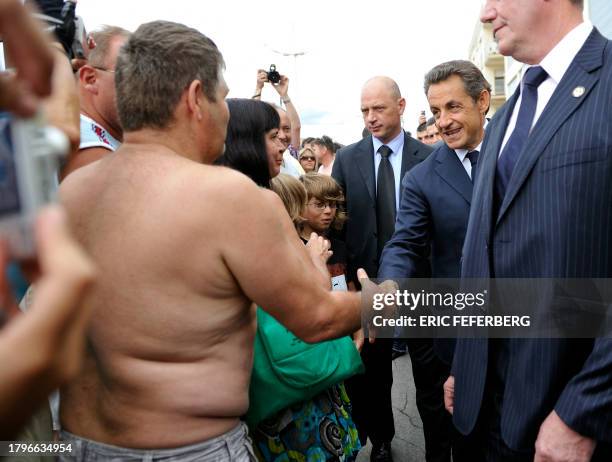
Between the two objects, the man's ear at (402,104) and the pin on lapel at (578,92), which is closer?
the pin on lapel at (578,92)

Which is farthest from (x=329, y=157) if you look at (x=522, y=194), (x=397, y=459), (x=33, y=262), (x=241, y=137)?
(x=33, y=262)

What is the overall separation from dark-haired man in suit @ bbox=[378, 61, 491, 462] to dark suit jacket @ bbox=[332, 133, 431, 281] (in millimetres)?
596

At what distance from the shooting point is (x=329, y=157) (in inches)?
301

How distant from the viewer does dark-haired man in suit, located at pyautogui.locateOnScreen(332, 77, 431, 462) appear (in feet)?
11.3

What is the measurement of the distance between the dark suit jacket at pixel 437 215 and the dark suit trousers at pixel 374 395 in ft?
3.16

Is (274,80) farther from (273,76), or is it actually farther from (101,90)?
(101,90)

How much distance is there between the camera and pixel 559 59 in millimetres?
1593

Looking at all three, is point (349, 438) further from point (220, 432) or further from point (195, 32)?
point (195, 32)

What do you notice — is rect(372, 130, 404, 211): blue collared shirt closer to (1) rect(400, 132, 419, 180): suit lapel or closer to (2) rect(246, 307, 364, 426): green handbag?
(1) rect(400, 132, 419, 180): suit lapel

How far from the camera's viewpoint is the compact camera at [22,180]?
376 millimetres

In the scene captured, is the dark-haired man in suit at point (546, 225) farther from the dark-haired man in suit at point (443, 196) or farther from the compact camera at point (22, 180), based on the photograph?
the compact camera at point (22, 180)

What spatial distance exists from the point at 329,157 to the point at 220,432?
21.5ft

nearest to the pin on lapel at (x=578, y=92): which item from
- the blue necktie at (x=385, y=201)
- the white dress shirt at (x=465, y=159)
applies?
the white dress shirt at (x=465, y=159)

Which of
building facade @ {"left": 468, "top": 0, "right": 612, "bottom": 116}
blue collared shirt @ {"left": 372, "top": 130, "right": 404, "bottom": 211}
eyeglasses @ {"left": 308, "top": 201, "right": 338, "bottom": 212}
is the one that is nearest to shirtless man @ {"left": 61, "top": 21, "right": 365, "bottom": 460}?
eyeglasses @ {"left": 308, "top": 201, "right": 338, "bottom": 212}
